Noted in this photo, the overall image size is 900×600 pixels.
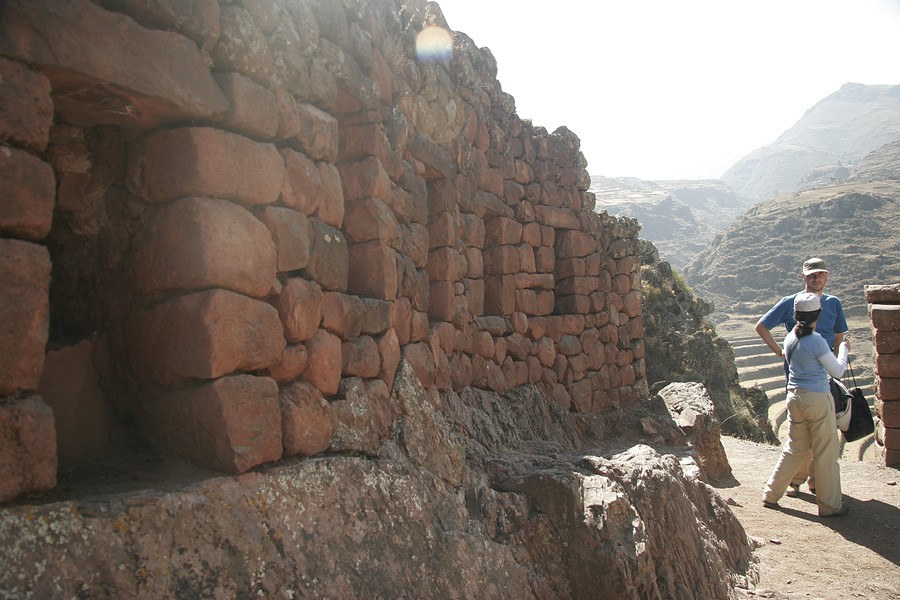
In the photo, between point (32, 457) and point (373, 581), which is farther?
point (373, 581)

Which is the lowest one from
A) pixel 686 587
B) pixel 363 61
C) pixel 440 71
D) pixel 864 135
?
pixel 686 587

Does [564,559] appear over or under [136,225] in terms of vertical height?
under

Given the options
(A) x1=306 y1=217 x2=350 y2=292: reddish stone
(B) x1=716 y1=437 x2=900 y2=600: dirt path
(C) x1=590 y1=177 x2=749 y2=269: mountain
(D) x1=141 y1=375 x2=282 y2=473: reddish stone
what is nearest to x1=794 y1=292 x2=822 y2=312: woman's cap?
(B) x1=716 y1=437 x2=900 y2=600: dirt path

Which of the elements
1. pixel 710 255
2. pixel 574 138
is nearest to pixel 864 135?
pixel 710 255

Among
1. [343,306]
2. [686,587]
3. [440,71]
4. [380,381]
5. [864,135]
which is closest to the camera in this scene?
[343,306]

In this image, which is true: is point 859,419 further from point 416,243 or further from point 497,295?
point 416,243

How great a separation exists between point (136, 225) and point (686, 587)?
340 centimetres

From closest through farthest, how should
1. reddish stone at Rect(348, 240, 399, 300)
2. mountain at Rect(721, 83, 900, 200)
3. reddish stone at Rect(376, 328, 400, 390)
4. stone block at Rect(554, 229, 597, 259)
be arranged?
1. reddish stone at Rect(376, 328, 400, 390)
2. reddish stone at Rect(348, 240, 399, 300)
3. stone block at Rect(554, 229, 597, 259)
4. mountain at Rect(721, 83, 900, 200)

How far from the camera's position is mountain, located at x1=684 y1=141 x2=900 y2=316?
44.2m

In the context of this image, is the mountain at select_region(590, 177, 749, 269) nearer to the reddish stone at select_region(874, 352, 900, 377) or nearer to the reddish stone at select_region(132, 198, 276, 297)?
the reddish stone at select_region(874, 352, 900, 377)

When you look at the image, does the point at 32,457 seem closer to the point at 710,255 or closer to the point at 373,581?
the point at 373,581

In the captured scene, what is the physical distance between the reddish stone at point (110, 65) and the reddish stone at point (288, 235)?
45 cm

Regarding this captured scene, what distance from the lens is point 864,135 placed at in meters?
122

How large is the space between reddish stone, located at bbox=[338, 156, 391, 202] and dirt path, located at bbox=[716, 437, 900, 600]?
134 inches
